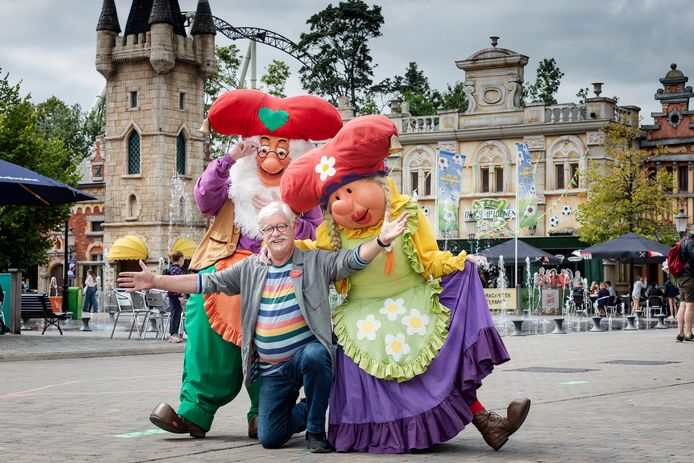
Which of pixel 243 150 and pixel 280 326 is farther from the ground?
pixel 243 150

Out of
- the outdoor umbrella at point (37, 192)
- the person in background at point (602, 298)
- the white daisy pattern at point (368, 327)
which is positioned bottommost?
the person in background at point (602, 298)

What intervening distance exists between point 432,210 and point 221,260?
4599 centimetres

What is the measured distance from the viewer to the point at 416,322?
21.7 ft

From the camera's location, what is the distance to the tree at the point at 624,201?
143 feet

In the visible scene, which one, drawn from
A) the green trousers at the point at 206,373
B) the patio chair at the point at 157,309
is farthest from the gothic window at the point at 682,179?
the green trousers at the point at 206,373

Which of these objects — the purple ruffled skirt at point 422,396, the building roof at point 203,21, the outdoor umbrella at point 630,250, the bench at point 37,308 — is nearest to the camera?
the purple ruffled skirt at point 422,396

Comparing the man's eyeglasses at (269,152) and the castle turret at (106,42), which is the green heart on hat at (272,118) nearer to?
the man's eyeglasses at (269,152)

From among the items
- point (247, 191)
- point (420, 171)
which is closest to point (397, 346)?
point (247, 191)

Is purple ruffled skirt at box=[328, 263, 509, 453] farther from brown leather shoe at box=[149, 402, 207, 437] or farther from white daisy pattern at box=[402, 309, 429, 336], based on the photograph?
brown leather shoe at box=[149, 402, 207, 437]

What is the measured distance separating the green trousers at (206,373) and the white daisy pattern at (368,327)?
0.94 meters

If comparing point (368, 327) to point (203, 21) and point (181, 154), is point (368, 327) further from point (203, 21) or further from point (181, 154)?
point (203, 21)

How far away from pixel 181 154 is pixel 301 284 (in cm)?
5250

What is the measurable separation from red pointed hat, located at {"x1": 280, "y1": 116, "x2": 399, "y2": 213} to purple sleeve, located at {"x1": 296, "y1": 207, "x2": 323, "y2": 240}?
0.55m

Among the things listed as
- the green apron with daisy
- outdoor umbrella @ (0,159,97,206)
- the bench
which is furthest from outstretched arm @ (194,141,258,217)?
the bench
